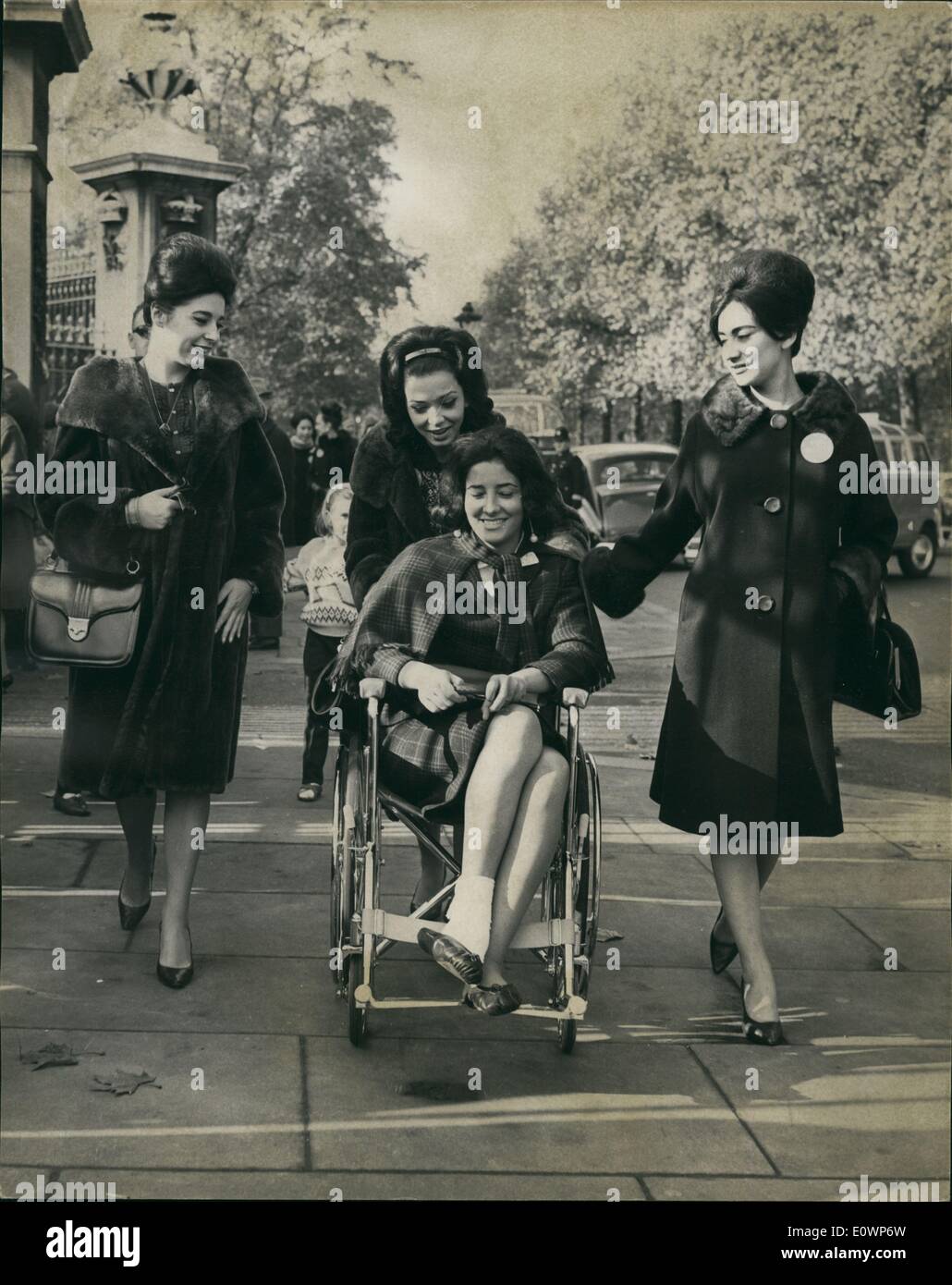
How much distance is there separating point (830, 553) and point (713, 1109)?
1.44 metres

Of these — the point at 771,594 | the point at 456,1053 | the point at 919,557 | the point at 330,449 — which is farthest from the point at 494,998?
the point at 919,557

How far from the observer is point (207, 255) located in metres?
Result: 4.27

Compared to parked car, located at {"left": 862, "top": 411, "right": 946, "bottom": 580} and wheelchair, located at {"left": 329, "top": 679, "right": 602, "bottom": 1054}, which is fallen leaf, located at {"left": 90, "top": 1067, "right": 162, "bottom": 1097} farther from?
parked car, located at {"left": 862, "top": 411, "right": 946, "bottom": 580}

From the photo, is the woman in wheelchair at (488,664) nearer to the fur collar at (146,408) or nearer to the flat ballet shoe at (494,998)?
the flat ballet shoe at (494,998)

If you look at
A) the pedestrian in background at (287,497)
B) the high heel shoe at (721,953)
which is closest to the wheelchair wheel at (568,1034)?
the high heel shoe at (721,953)

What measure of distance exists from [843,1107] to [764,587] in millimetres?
1296

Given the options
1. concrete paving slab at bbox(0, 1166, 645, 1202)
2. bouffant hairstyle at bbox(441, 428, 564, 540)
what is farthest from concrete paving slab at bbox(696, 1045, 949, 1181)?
bouffant hairstyle at bbox(441, 428, 564, 540)

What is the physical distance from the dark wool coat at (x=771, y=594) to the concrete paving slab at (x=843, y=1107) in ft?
1.97

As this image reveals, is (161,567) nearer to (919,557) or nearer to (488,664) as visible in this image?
(488,664)

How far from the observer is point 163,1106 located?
11.4 ft

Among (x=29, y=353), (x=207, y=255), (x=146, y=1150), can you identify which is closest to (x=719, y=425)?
(x=207, y=255)

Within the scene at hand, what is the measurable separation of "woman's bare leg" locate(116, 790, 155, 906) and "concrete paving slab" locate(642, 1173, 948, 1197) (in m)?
1.95

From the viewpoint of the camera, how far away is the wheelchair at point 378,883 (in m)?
3.90

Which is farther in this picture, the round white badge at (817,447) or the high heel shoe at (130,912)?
the high heel shoe at (130,912)
